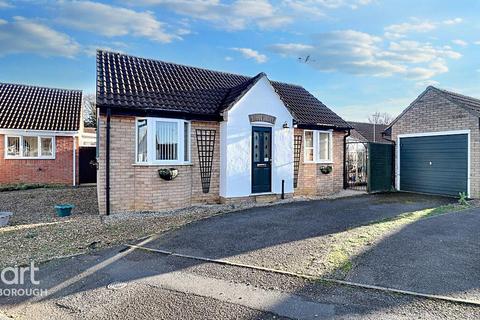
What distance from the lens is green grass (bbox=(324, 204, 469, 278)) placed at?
507 cm

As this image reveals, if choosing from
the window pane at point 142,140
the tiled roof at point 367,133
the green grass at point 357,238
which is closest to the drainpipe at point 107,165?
the window pane at point 142,140

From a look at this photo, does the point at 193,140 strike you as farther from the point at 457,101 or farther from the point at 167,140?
the point at 457,101

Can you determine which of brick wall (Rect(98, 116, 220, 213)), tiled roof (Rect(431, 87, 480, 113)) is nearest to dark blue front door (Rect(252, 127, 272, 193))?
brick wall (Rect(98, 116, 220, 213))

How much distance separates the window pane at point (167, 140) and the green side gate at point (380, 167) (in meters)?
9.06

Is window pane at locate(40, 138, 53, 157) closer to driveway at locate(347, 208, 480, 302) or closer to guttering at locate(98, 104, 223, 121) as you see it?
guttering at locate(98, 104, 223, 121)

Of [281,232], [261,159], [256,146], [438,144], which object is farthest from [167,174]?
[438,144]

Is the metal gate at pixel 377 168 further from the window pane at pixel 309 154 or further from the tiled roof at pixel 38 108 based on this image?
the tiled roof at pixel 38 108

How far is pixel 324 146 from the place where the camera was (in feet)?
46.4

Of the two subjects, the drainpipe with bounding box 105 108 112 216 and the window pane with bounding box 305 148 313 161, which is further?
the window pane with bounding box 305 148 313 161

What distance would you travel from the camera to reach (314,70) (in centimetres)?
1759

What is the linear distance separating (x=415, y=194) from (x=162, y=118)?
1151cm

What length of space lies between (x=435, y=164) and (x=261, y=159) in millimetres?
8103

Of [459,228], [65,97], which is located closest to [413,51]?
[459,228]

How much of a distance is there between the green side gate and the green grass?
14.9ft
